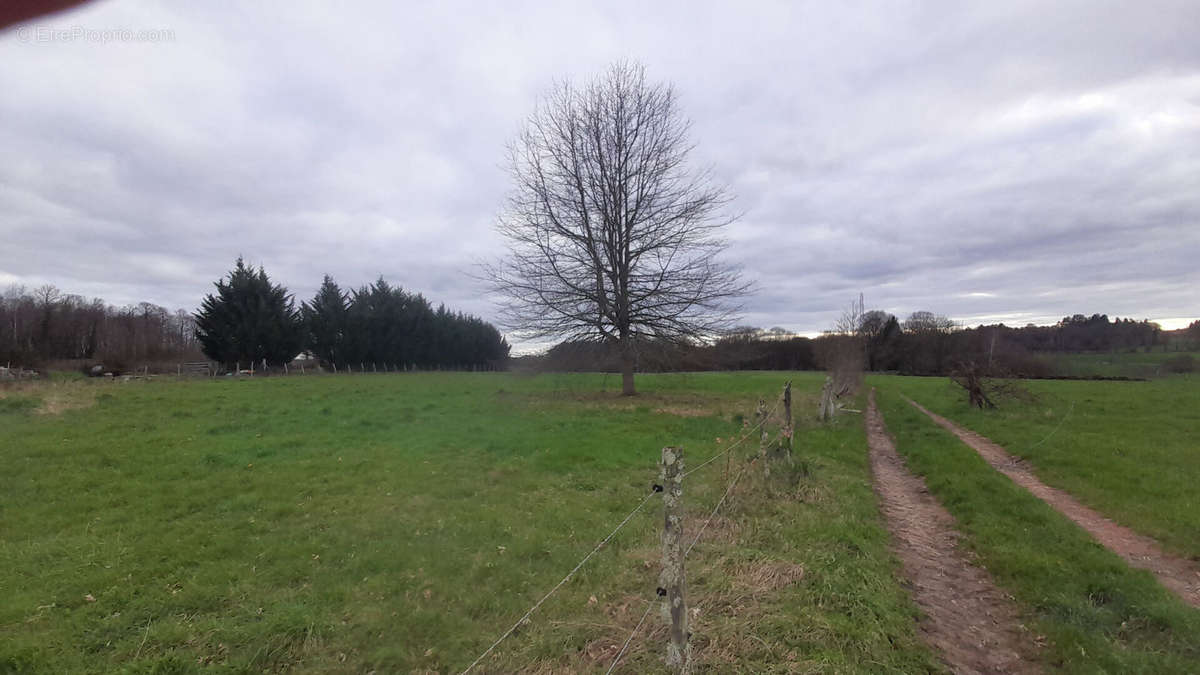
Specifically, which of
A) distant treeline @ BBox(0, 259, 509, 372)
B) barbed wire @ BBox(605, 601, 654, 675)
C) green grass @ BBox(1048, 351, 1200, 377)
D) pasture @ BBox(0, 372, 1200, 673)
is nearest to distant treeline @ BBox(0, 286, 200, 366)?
distant treeline @ BBox(0, 259, 509, 372)

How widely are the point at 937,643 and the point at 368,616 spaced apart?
4.41 meters

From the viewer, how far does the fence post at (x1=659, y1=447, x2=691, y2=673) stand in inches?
122

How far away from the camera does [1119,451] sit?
35.2 ft

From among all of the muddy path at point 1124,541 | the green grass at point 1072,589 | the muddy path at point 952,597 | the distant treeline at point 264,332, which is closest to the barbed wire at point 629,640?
the muddy path at point 952,597

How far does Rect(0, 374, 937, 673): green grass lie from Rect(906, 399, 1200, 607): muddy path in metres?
2.41

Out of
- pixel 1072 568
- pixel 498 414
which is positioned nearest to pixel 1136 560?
pixel 1072 568

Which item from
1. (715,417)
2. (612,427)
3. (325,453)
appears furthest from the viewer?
(715,417)

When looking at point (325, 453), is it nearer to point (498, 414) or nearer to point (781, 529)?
point (498, 414)

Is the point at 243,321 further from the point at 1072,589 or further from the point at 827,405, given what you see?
the point at 1072,589

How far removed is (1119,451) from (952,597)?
9584 millimetres

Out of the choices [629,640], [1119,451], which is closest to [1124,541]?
[1119,451]

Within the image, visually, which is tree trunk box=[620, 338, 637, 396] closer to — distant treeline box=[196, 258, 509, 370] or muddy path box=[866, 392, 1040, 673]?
muddy path box=[866, 392, 1040, 673]

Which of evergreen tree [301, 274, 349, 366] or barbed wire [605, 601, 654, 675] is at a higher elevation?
evergreen tree [301, 274, 349, 366]

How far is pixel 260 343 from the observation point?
40.3 metres
